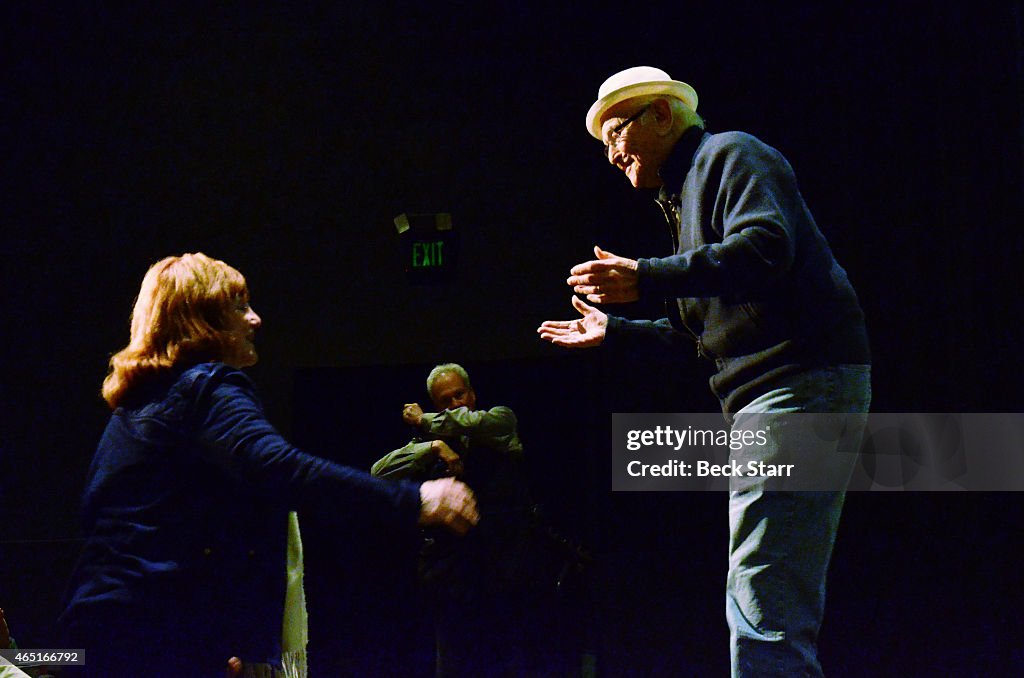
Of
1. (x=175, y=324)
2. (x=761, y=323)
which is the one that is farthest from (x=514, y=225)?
(x=175, y=324)

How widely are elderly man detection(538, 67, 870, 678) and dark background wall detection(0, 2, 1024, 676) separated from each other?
1.04m

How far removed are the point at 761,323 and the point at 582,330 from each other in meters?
0.63

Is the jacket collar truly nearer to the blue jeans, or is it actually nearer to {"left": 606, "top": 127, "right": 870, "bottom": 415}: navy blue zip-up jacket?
{"left": 606, "top": 127, "right": 870, "bottom": 415}: navy blue zip-up jacket

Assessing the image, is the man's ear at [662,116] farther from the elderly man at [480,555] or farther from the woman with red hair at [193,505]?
the elderly man at [480,555]

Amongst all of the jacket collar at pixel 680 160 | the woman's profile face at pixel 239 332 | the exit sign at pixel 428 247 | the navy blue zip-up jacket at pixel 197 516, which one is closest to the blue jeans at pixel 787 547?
the jacket collar at pixel 680 160

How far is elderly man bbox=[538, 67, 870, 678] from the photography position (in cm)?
162

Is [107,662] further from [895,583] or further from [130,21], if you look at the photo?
[130,21]

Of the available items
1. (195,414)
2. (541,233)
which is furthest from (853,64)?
(195,414)

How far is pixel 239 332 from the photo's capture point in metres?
1.76

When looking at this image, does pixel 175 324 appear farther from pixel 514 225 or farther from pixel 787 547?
pixel 514 225

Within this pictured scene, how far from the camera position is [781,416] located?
1.71m

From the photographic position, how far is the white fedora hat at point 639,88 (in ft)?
6.61

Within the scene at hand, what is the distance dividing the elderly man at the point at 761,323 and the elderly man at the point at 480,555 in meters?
1.34

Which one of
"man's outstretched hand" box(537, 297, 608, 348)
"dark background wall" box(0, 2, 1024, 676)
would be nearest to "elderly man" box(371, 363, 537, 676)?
"dark background wall" box(0, 2, 1024, 676)
